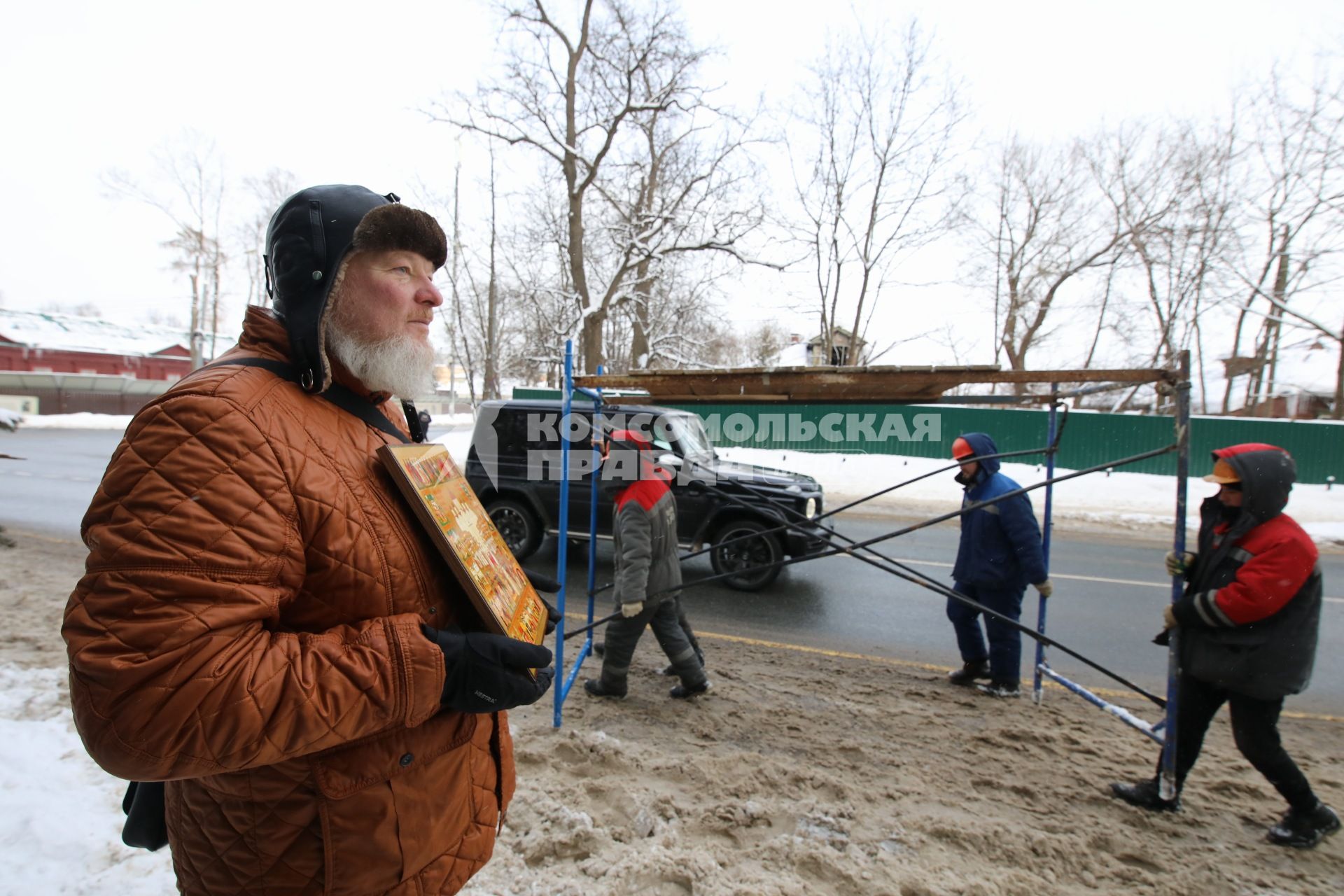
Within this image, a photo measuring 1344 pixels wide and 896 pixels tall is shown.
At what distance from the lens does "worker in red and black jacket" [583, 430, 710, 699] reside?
3975 mm

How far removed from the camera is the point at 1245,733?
291 cm

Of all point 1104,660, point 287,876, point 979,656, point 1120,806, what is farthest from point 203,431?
point 1104,660

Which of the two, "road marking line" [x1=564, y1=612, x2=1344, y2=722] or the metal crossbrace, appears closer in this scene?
the metal crossbrace

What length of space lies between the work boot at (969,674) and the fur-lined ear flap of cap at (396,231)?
15.3 ft

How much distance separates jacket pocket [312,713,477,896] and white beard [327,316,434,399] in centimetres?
71

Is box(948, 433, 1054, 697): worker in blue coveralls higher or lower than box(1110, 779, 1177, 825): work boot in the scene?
higher

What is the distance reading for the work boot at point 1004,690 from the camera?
14.3ft

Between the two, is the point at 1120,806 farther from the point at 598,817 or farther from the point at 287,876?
the point at 287,876

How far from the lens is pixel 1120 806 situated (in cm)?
310

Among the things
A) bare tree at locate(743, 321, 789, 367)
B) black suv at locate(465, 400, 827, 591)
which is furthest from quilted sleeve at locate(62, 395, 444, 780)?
bare tree at locate(743, 321, 789, 367)

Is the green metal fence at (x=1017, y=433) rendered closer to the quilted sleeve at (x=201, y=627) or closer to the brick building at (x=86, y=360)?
the quilted sleeve at (x=201, y=627)

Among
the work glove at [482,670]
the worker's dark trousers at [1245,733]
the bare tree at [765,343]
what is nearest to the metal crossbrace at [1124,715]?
the worker's dark trousers at [1245,733]

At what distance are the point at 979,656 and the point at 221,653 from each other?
190 inches

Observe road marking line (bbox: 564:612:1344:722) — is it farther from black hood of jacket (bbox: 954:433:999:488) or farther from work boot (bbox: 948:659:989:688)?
black hood of jacket (bbox: 954:433:999:488)
